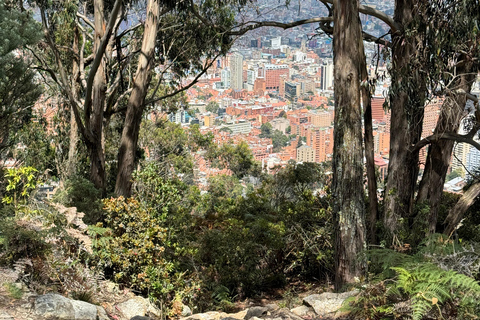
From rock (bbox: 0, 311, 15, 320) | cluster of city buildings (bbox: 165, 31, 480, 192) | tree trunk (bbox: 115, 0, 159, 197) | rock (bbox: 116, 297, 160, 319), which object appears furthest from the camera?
cluster of city buildings (bbox: 165, 31, 480, 192)

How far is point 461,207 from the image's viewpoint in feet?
21.4

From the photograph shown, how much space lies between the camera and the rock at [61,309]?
291 cm

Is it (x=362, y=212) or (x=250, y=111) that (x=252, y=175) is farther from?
(x=250, y=111)

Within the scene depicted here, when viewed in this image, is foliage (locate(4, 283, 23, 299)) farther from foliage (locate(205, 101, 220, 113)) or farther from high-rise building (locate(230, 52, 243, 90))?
high-rise building (locate(230, 52, 243, 90))

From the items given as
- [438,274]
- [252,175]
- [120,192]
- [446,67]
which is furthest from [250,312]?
[252,175]

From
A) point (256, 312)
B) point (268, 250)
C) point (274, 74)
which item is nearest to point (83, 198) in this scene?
point (268, 250)

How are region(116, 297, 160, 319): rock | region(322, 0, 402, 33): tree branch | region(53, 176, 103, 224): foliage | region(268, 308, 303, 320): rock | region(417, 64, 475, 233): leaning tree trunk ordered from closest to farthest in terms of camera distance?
region(268, 308, 303, 320): rock, region(116, 297, 160, 319): rock, region(53, 176, 103, 224): foliage, region(322, 0, 402, 33): tree branch, region(417, 64, 475, 233): leaning tree trunk

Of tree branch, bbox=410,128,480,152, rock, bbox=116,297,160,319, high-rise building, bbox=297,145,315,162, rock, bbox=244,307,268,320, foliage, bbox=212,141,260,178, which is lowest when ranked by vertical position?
high-rise building, bbox=297,145,315,162

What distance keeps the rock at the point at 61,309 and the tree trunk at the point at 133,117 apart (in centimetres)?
378

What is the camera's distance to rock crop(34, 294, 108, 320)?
9.54ft

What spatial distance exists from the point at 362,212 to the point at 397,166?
169 centimetres

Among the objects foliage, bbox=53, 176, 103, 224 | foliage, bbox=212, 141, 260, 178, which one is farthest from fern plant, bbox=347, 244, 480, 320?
foliage, bbox=212, 141, 260, 178

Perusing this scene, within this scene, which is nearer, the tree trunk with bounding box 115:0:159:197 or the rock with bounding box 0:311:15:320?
the rock with bounding box 0:311:15:320

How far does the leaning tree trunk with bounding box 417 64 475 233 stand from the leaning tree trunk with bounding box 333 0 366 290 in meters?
1.83
